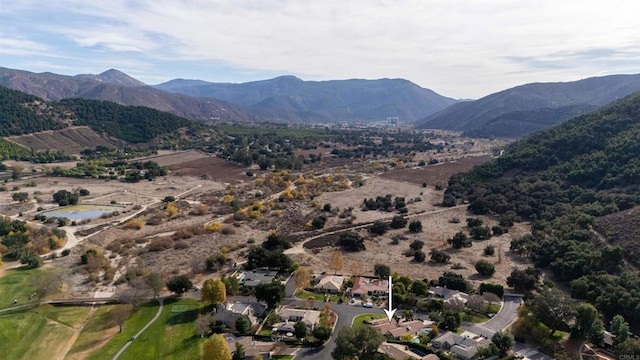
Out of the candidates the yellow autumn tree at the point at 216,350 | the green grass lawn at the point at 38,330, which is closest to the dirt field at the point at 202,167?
the green grass lawn at the point at 38,330

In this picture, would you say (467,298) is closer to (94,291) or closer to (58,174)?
(94,291)

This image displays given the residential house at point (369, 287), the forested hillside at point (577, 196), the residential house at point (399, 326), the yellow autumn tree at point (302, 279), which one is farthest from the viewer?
the yellow autumn tree at point (302, 279)

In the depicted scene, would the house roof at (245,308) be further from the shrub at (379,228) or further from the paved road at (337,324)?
the shrub at (379,228)

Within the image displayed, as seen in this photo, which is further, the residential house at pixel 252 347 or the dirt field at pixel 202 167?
the dirt field at pixel 202 167

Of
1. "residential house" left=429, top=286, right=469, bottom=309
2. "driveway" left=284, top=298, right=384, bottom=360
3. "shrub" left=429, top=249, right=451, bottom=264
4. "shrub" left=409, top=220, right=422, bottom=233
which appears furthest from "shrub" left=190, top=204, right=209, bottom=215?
"residential house" left=429, top=286, right=469, bottom=309

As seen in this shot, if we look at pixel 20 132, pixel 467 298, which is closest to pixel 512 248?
pixel 467 298

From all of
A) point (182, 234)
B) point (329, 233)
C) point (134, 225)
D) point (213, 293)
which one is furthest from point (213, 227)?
point (213, 293)
